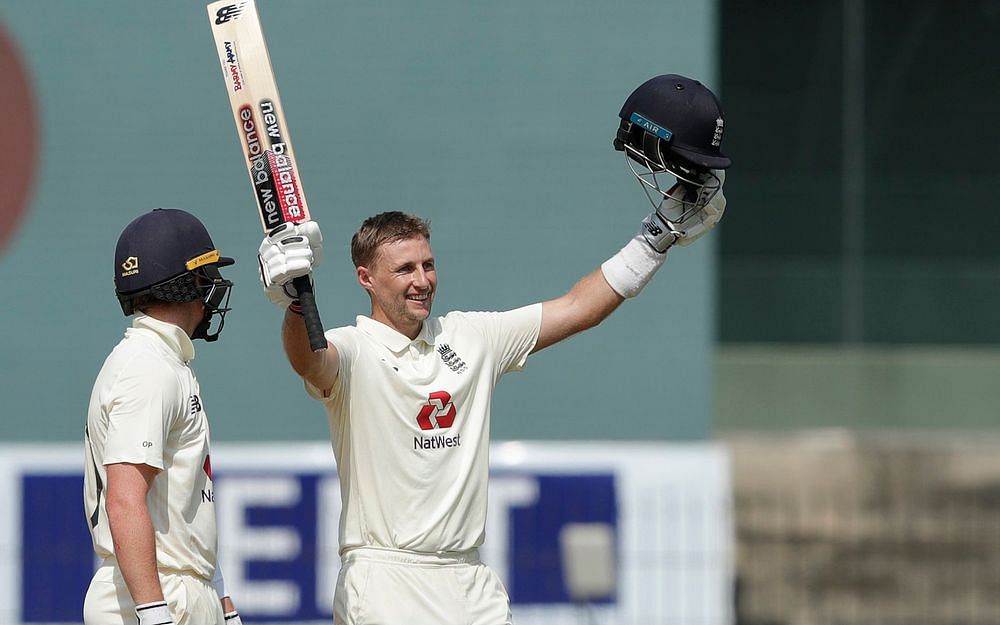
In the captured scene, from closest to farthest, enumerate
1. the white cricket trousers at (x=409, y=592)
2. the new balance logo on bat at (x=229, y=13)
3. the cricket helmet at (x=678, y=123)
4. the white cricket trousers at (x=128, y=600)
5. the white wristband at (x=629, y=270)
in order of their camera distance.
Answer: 1. the white cricket trousers at (x=128, y=600)
2. the white cricket trousers at (x=409, y=592)
3. the new balance logo on bat at (x=229, y=13)
4. the cricket helmet at (x=678, y=123)
5. the white wristband at (x=629, y=270)

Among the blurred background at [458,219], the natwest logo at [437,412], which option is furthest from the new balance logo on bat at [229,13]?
the blurred background at [458,219]

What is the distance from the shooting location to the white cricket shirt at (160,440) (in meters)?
3.39

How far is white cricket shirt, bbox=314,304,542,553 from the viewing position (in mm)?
3916

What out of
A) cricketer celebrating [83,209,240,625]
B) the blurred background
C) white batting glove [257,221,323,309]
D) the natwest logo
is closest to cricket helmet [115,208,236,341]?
cricketer celebrating [83,209,240,625]

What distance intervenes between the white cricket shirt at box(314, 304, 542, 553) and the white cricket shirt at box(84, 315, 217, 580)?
0.46 meters

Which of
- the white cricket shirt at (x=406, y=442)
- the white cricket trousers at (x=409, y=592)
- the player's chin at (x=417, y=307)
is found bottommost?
the white cricket trousers at (x=409, y=592)

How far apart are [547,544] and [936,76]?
4412mm

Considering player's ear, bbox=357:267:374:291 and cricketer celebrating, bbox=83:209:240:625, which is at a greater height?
player's ear, bbox=357:267:374:291

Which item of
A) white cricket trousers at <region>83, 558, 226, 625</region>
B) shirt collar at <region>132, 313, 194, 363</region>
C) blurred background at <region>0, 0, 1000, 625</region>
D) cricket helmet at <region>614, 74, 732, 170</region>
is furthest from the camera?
blurred background at <region>0, 0, 1000, 625</region>

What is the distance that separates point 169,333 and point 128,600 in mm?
640

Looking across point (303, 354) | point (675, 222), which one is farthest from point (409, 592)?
point (675, 222)

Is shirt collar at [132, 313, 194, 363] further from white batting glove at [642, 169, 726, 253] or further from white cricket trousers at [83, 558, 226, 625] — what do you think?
white batting glove at [642, 169, 726, 253]

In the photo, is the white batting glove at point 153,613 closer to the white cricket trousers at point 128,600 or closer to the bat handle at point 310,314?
the white cricket trousers at point 128,600

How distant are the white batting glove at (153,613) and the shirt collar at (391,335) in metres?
1.02
